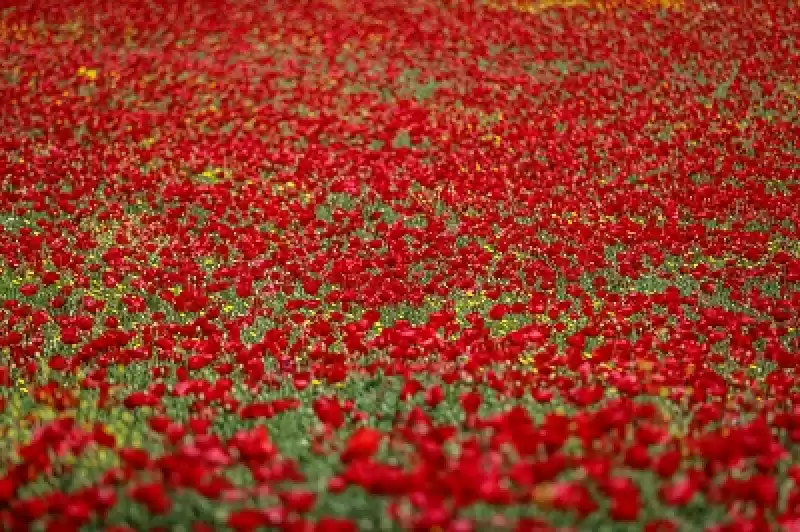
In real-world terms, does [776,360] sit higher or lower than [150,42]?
lower

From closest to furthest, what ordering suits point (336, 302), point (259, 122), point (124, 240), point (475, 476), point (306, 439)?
point (475, 476)
point (306, 439)
point (336, 302)
point (124, 240)
point (259, 122)

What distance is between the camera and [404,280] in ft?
24.1

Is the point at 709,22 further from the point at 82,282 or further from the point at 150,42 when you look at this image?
the point at 82,282

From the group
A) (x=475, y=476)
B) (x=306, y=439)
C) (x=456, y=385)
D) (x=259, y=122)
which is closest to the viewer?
(x=475, y=476)

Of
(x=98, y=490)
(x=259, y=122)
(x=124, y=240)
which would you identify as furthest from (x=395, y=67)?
(x=98, y=490)

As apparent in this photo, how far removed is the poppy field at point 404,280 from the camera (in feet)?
11.4

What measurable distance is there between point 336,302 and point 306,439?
2.78m

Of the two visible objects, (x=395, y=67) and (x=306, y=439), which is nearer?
(x=306, y=439)

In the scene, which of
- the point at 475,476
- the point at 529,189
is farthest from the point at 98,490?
the point at 529,189

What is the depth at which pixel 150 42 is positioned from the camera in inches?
703

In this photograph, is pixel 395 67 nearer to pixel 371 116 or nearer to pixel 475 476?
pixel 371 116

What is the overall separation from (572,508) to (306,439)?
153 cm

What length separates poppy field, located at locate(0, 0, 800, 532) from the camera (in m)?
3.47

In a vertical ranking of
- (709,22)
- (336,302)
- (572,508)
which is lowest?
(336,302)
